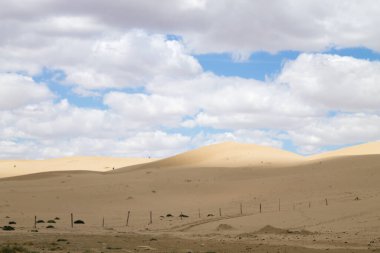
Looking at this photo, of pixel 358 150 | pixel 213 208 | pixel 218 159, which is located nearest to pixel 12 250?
pixel 213 208

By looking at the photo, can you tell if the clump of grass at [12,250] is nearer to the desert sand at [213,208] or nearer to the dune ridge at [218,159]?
the desert sand at [213,208]

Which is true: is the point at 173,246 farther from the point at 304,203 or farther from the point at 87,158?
the point at 87,158

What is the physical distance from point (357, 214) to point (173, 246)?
42.2 ft

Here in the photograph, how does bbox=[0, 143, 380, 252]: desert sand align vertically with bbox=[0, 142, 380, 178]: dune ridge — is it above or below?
below

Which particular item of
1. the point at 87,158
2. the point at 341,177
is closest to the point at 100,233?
the point at 341,177

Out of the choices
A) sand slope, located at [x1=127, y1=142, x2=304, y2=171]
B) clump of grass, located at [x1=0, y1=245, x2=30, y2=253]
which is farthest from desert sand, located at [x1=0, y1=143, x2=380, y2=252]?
clump of grass, located at [x1=0, y1=245, x2=30, y2=253]

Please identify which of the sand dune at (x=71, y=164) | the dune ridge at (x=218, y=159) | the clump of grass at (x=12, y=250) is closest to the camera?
the clump of grass at (x=12, y=250)

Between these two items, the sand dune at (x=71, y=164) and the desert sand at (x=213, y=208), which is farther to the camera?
the sand dune at (x=71, y=164)

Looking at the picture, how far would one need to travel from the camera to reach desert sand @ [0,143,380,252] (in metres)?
24.6

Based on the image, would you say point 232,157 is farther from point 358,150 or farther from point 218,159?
point 358,150

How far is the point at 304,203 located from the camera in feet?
130

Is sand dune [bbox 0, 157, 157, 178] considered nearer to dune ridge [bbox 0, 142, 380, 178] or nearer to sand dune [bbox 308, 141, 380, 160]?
dune ridge [bbox 0, 142, 380, 178]

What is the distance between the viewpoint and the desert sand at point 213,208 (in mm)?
24641

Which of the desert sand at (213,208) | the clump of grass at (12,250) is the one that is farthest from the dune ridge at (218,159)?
the clump of grass at (12,250)
